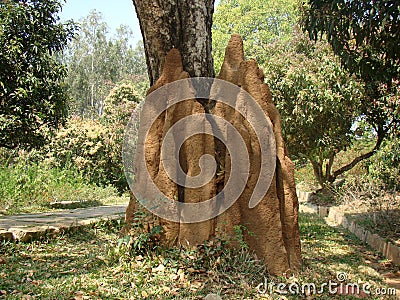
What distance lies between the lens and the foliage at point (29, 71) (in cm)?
859

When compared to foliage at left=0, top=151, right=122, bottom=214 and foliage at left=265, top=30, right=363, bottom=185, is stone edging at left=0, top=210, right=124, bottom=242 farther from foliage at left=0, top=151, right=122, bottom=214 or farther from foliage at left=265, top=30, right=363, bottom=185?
foliage at left=265, top=30, right=363, bottom=185

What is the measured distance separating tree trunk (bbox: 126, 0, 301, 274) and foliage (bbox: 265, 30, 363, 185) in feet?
23.2

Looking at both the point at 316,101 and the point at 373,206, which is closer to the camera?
the point at 373,206

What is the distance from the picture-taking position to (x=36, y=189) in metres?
10.2

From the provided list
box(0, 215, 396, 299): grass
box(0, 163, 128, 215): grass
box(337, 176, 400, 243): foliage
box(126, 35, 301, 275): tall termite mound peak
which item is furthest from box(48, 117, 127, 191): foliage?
box(126, 35, 301, 275): tall termite mound peak

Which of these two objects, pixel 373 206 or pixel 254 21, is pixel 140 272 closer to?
pixel 373 206

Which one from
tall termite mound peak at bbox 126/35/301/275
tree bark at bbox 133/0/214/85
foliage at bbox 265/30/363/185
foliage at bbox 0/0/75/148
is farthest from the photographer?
foliage at bbox 265/30/363/185

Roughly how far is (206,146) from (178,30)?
150 centimetres

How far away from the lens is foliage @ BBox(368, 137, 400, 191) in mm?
7945

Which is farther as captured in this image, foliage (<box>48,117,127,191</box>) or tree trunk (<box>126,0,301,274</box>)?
foliage (<box>48,117,127,191</box>)

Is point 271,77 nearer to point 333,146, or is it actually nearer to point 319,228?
point 333,146

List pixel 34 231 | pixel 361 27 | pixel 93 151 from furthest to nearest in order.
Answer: pixel 93 151 → pixel 361 27 → pixel 34 231

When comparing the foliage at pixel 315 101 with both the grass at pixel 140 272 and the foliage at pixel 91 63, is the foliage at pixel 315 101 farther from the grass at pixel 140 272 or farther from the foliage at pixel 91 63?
the foliage at pixel 91 63

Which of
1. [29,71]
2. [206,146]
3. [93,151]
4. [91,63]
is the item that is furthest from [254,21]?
[206,146]
